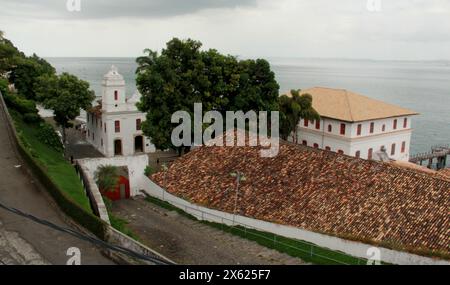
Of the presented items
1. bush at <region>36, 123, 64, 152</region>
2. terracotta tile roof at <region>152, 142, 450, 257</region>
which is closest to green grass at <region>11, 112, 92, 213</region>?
bush at <region>36, 123, 64, 152</region>

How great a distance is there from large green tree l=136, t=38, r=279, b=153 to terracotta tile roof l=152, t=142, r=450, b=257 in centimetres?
620

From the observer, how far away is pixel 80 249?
1745 cm

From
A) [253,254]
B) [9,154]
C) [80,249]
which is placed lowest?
[253,254]

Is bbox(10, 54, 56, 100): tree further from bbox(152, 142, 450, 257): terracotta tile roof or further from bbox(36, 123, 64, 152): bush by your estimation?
bbox(152, 142, 450, 257): terracotta tile roof

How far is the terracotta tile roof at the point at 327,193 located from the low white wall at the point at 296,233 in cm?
36

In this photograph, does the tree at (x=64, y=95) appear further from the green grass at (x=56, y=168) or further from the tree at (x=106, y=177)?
the tree at (x=106, y=177)

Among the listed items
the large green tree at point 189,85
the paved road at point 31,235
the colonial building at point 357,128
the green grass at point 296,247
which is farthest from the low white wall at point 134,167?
the colonial building at point 357,128

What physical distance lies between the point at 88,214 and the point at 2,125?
21.1 m

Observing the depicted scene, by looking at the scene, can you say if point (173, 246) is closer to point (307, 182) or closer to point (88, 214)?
Answer: point (88, 214)

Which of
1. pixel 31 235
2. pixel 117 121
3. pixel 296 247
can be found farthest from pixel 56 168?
pixel 117 121

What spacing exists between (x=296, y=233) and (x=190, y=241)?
5854 millimetres
